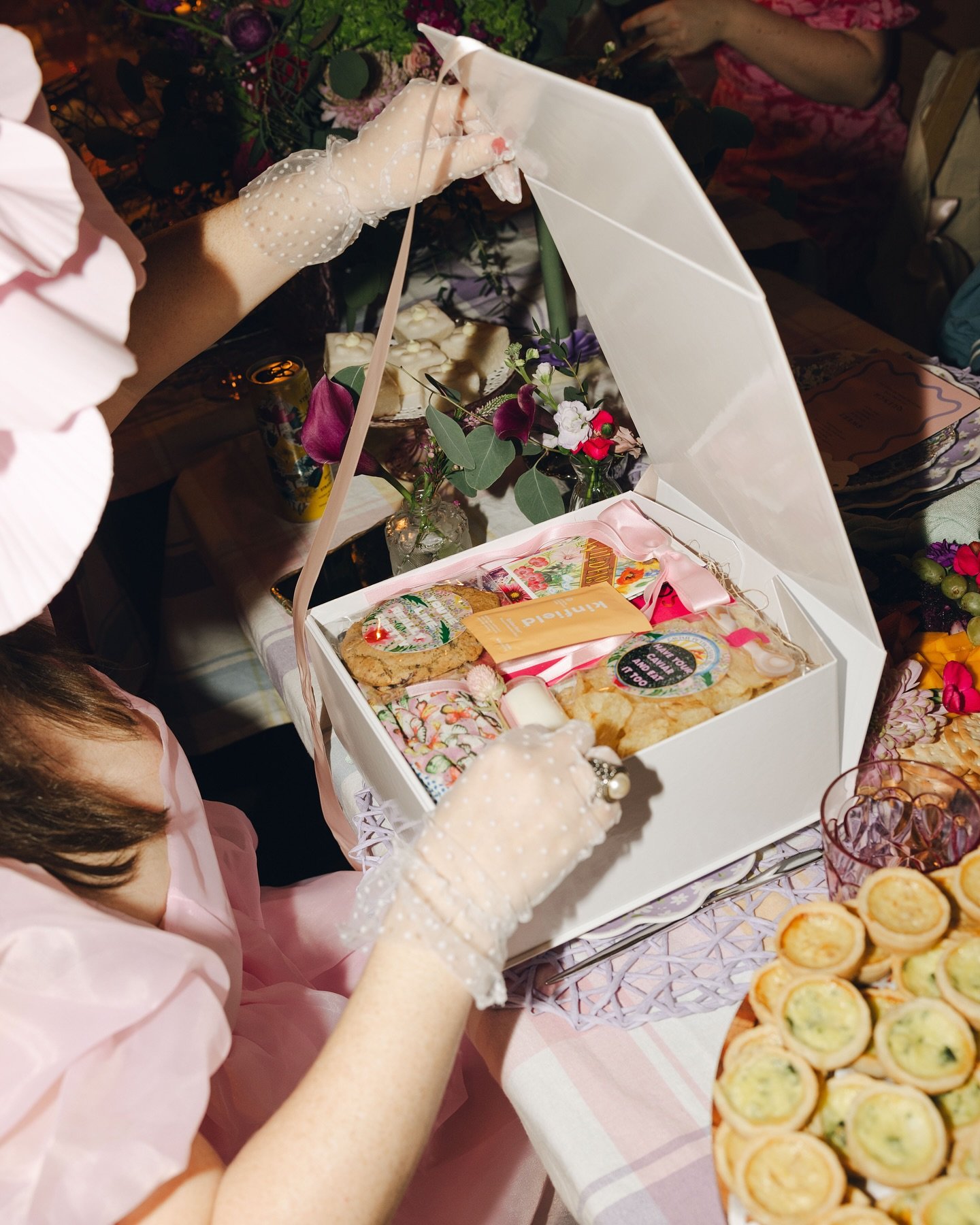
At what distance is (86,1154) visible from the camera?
2.03 ft

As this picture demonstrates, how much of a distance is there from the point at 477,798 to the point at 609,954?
21 centimetres

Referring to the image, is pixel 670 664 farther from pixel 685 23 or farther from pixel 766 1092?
pixel 685 23

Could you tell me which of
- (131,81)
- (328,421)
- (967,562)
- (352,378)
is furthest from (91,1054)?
(131,81)

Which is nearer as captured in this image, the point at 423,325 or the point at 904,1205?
the point at 904,1205

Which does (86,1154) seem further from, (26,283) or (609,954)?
(26,283)

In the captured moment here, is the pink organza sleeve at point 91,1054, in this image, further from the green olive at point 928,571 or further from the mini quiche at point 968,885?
the green olive at point 928,571

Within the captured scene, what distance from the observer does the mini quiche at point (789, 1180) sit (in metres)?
0.51

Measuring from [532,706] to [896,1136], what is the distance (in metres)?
0.36

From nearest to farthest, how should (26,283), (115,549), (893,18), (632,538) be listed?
(26,283) → (632,538) → (115,549) → (893,18)

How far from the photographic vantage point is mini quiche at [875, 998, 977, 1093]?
54cm

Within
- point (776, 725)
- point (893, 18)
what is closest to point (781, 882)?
point (776, 725)

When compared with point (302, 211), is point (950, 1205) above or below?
below

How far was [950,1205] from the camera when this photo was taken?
0.49m

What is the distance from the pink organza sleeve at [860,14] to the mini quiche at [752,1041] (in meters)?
2.24
